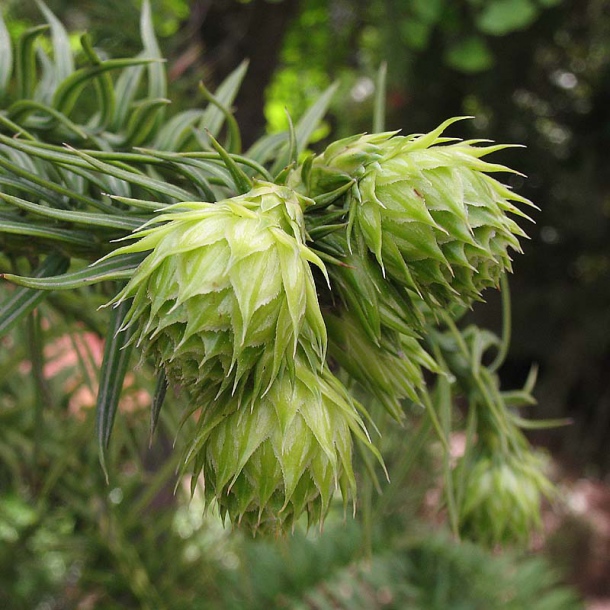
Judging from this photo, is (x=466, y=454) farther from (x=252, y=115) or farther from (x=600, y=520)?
(x=600, y=520)

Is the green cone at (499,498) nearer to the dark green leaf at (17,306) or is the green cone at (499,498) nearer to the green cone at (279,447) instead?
the green cone at (279,447)

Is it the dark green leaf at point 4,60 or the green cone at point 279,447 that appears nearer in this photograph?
the green cone at point 279,447

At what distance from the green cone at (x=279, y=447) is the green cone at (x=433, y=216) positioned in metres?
0.06

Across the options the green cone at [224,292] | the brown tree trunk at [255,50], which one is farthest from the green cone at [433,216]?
the brown tree trunk at [255,50]

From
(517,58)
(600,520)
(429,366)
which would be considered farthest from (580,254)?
(429,366)

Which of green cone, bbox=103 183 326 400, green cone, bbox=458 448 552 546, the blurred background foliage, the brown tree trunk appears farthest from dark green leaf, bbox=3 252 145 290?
the brown tree trunk

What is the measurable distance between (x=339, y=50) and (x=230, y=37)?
0.48 meters

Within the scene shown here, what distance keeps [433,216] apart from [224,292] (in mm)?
94

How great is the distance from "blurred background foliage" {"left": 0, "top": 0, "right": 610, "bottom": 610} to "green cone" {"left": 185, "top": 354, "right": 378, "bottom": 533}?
0.16 m

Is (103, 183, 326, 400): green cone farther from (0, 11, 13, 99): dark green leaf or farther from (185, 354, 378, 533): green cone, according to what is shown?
(0, 11, 13, 99): dark green leaf

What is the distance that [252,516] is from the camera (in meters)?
0.30

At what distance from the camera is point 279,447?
0.90 ft

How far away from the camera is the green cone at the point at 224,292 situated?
0.25 metres

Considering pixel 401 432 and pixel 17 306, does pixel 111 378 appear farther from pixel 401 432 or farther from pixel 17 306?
pixel 401 432
